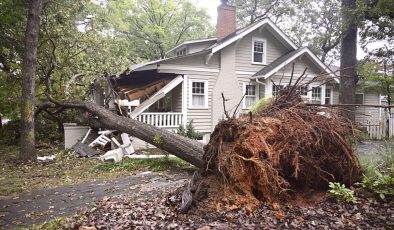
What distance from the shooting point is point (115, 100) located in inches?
496

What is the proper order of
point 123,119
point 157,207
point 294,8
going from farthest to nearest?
point 294,8 < point 123,119 < point 157,207

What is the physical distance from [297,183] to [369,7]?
1224cm

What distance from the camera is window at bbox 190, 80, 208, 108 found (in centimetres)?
1550

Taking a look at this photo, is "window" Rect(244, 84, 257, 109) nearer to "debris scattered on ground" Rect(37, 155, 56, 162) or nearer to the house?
the house

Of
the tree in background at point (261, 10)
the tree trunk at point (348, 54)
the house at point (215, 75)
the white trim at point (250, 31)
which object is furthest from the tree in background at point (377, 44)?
the tree in background at point (261, 10)

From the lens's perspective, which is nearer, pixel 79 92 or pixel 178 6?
pixel 79 92

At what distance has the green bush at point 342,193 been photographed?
4.40m

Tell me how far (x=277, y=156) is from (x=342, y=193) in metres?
1.18

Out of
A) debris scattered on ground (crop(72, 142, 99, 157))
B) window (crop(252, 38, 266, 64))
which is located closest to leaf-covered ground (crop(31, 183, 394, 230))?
debris scattered on ground (crop(72, 142, 99, 157))

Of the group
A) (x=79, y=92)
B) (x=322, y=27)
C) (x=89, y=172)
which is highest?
(x=322, y=27)

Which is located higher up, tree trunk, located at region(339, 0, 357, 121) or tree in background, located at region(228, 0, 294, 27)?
tree in background, located at region(228, 0, 294, 27)

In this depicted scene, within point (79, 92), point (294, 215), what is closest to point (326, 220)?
point (294, 215)

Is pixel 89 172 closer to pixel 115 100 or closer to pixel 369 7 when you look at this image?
pixel 115 100

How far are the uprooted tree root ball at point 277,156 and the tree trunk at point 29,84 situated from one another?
768 centimetres
